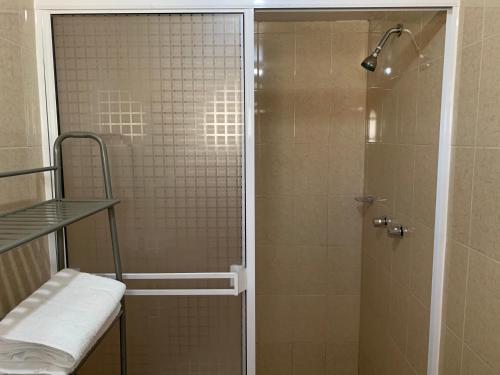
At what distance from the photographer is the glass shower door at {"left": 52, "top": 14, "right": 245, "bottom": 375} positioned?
124cm

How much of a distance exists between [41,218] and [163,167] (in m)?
0.40

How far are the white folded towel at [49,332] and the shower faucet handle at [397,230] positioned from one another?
1.18 metres

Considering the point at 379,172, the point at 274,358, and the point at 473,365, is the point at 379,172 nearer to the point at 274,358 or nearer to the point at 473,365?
the point at 473,365

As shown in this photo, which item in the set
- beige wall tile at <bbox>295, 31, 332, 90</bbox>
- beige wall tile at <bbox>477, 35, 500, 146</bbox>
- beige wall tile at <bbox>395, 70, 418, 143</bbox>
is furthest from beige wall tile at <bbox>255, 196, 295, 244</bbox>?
beige wall tile at <bbox>477, 35, 500, 146</bbox>

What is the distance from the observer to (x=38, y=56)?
123cm

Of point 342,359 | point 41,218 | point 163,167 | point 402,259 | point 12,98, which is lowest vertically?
point 342,359

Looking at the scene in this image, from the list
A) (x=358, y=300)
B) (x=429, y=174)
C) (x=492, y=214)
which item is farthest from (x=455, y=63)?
(x=358, y=300)

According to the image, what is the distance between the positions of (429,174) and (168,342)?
3.41 ft

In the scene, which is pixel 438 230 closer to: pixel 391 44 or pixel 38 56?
pixel 391 44

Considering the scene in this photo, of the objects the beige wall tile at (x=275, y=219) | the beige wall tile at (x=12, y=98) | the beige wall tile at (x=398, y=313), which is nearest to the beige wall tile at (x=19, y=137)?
the beige wall tile at (x=12, y=98)

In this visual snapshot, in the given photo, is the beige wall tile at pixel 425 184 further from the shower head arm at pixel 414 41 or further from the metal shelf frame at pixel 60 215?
the metal shelf frame at pixel 60 215

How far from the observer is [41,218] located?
98 cm

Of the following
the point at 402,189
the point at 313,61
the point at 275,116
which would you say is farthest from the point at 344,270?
the point at 313,61

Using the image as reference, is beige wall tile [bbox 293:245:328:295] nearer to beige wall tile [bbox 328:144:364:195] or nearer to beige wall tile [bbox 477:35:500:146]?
beige wall tile [bbox 328:144:364:195]
